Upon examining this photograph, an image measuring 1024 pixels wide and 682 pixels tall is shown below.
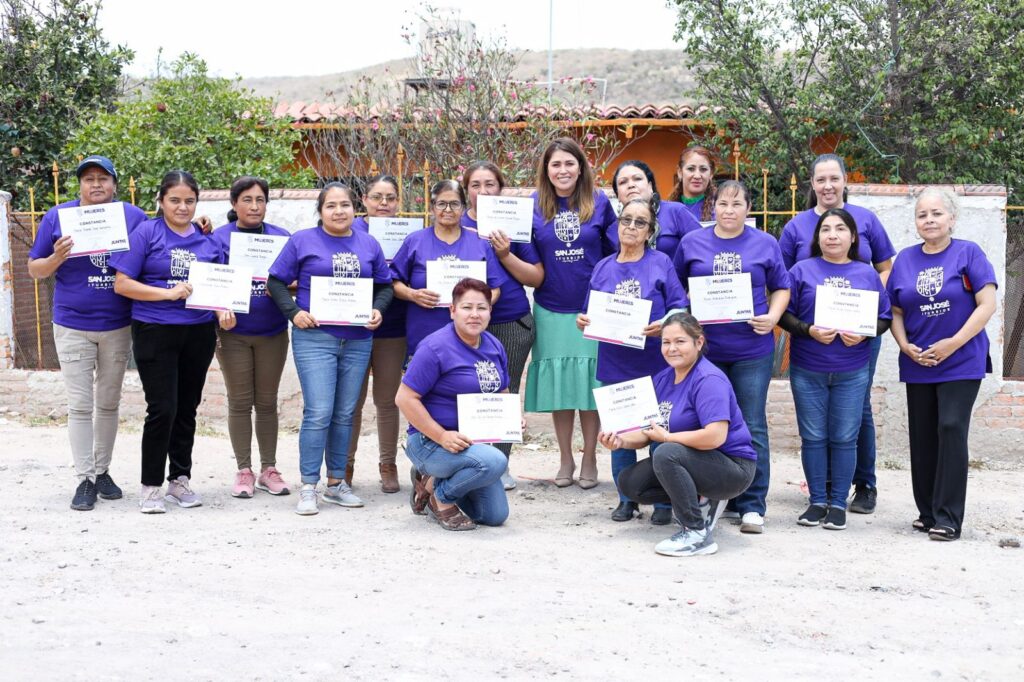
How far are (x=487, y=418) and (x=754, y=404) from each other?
1.43m

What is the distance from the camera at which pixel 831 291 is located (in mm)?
5750

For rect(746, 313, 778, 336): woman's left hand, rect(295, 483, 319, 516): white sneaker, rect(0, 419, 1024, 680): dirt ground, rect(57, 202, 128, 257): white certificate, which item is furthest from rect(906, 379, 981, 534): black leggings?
rect(57, 202, 128, 257): white certificate

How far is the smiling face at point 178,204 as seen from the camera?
5.97 metres

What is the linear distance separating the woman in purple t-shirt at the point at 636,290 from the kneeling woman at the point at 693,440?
0.33 metres

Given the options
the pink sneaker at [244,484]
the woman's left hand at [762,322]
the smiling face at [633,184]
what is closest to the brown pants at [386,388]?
the pink sneaker at [244,484]

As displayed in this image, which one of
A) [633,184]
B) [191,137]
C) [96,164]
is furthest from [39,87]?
[633,184]

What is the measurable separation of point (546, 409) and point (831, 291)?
6.09ft

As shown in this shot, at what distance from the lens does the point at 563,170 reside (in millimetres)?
6309

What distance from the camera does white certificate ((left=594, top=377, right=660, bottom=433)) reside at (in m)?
5.44

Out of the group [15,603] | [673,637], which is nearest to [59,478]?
[15,603]

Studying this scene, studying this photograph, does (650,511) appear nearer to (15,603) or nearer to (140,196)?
(15,603)

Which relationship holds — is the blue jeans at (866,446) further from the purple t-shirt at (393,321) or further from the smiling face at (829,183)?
the purple t-shirt at (393,321)

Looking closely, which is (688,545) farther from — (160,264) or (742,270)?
(160,264)

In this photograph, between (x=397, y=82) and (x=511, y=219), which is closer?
(x=511, y=219)
